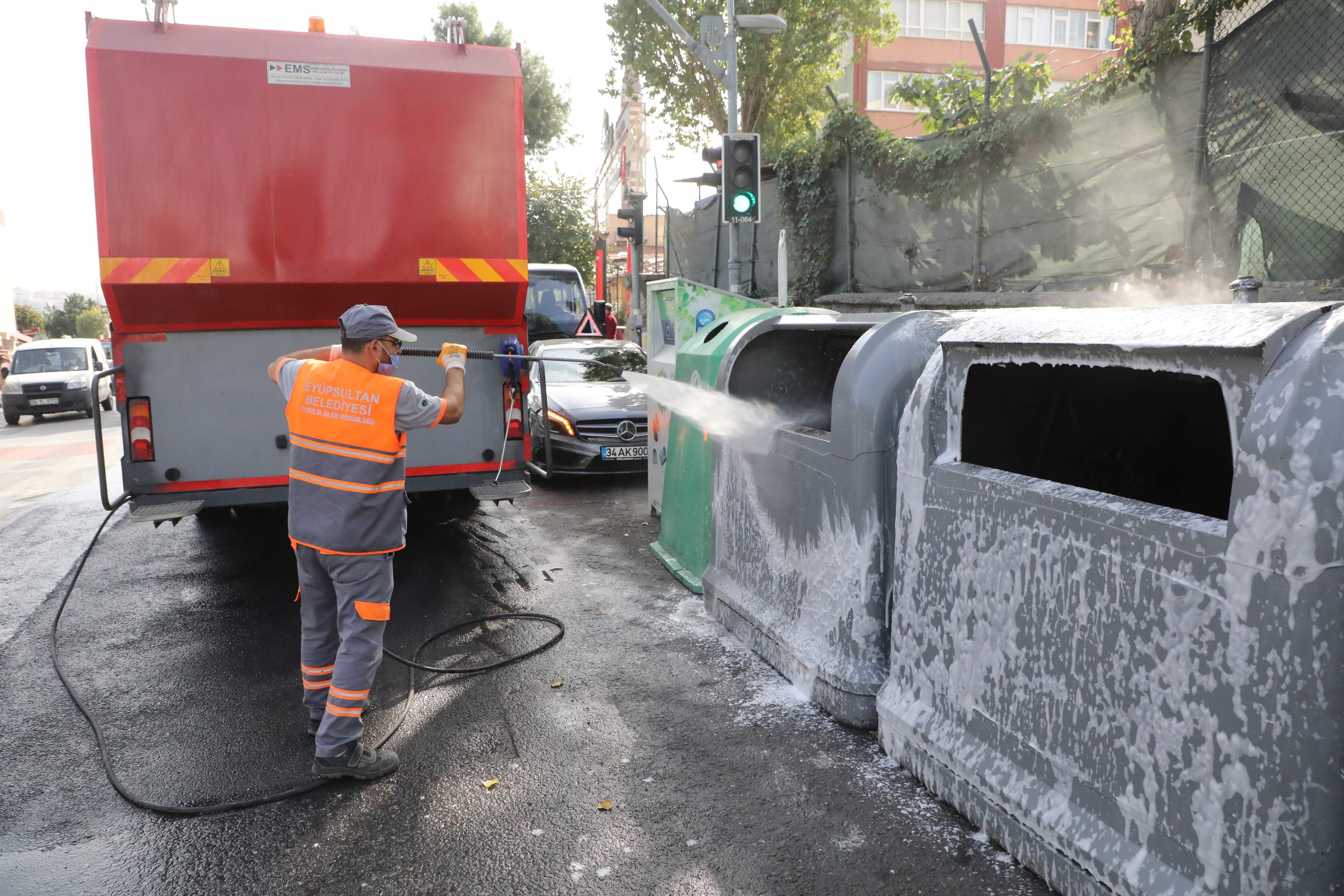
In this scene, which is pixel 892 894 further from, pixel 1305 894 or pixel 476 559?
pixel 476 559

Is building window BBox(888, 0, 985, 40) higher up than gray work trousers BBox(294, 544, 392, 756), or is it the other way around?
building window BBox(888, 0, 985, 40)

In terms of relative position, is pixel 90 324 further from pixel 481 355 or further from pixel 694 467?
pixel 694 467

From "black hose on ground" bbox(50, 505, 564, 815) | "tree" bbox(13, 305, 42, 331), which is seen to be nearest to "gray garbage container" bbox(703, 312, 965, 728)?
"black hose on ground" bbox(50, 505, 564, 815)

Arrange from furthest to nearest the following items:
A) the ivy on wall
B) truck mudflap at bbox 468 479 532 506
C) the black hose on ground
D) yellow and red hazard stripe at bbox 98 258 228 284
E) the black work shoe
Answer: the ivy on wall
truck mudflap at bbox 468 479 532 506
yellow and red hazard stripe at bbox 98 258 228 284
the black work shoe
the black hose on ground

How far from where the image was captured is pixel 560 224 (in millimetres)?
31516

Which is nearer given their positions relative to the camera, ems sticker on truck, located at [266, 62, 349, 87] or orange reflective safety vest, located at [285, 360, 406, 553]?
orange reflective safety vest, located at [285, 360, 406, 553]

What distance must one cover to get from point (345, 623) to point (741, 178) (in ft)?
27.0

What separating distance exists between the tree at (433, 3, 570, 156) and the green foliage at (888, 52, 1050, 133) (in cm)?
2468

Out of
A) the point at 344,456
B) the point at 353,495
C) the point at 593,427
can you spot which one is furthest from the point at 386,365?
the point at 593,427

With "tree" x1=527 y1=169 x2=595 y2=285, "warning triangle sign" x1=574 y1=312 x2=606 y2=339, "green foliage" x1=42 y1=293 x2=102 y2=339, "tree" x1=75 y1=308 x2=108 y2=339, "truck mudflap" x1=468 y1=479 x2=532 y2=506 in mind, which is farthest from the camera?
"green foliage" x1=42 y1=293 x2=102 y2=339

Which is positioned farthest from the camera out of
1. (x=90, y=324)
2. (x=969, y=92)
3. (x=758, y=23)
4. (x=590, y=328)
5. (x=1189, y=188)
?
(x=90, y=324)

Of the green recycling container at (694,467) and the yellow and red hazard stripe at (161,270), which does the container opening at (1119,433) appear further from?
the yellow and red hazard stripe at (161,270)

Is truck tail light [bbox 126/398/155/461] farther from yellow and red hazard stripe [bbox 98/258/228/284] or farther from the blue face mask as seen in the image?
the blue face mask

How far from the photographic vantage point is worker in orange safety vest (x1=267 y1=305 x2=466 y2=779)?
329cm
